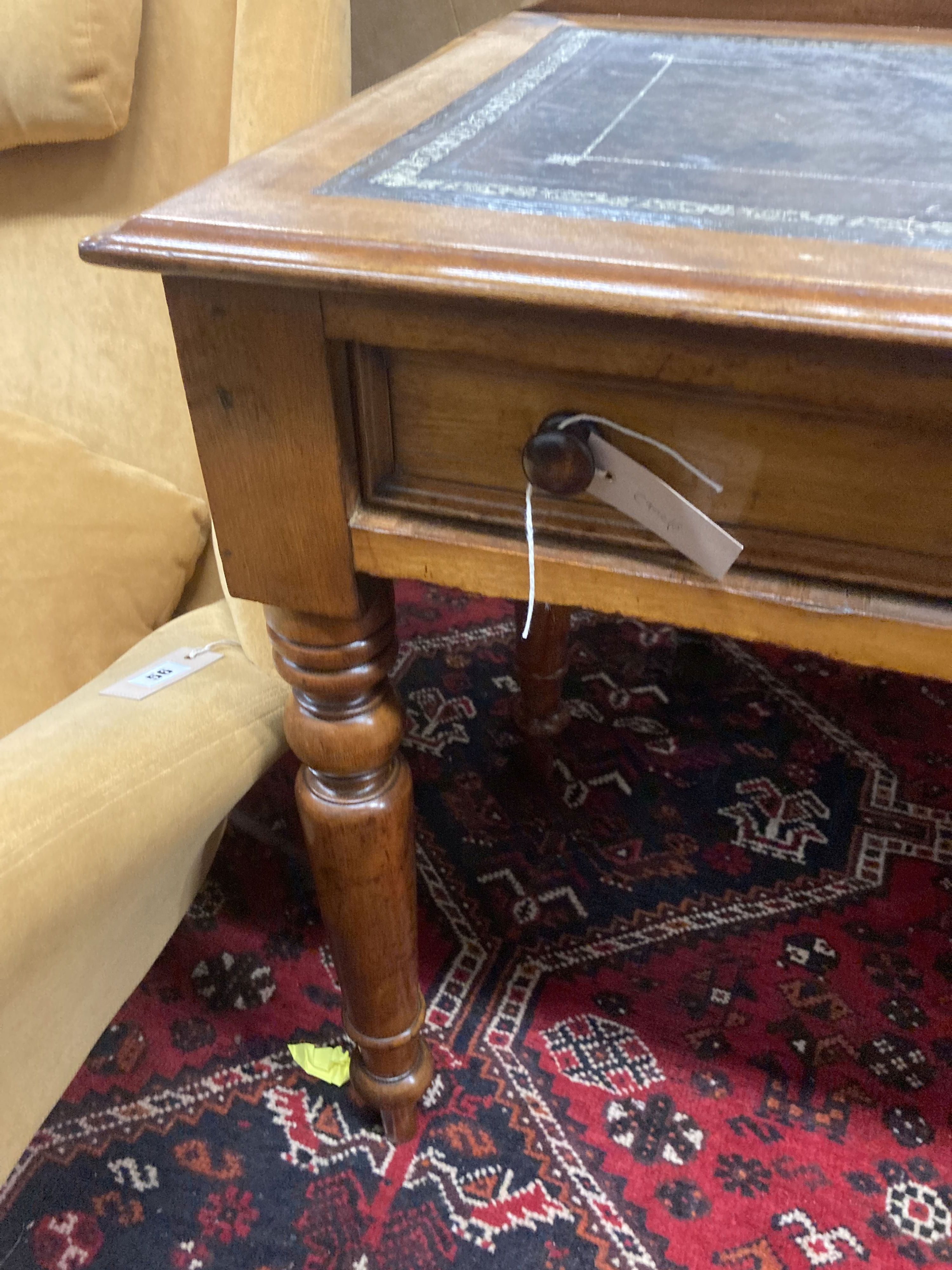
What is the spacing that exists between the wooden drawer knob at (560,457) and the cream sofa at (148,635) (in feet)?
1.07

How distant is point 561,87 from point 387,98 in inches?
4.5

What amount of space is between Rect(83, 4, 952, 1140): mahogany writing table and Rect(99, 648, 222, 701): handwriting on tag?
14 centimetres

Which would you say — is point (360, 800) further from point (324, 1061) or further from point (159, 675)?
point (324, 1061)

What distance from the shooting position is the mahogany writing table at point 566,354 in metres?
0.38

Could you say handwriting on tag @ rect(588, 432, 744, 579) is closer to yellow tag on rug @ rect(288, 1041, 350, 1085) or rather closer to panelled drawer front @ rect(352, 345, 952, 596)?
panelled drawer front @ rect(352, 345, 952, 596)

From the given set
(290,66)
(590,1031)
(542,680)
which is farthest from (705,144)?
(590,1031)

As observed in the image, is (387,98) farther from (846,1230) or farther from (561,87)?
(846,1230)

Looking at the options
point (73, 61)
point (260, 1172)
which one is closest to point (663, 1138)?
point (260, 1172)

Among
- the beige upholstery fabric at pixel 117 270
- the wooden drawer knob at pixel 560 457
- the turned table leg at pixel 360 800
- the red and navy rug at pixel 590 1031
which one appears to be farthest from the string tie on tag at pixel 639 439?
the red and navy rug at pixel 590 1031

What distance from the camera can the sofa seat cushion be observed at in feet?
2.61

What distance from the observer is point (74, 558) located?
83 centimetres

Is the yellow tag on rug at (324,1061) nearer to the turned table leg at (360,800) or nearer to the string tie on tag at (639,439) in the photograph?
the turned table leg at (360,800)

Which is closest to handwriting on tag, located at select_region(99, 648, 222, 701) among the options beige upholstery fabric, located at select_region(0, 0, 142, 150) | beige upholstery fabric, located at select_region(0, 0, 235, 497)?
beige upholstery fabric, located at select_region(0, 0, 235, 497)

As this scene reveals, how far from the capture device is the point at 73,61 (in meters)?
0.75
